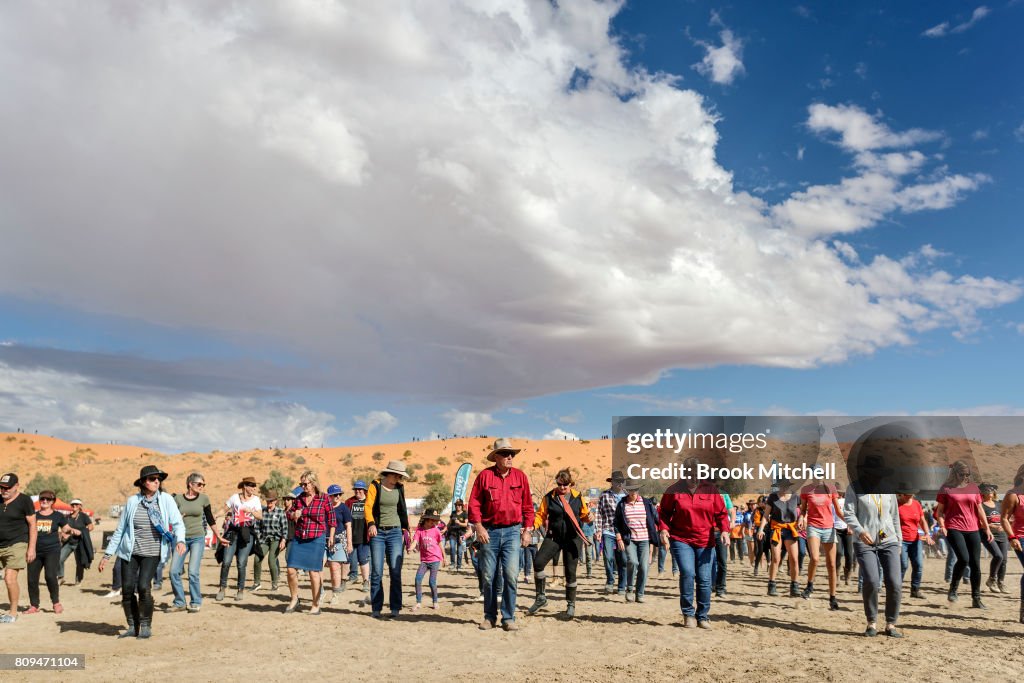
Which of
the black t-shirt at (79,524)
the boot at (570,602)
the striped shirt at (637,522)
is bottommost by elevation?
the boot at (570,602)

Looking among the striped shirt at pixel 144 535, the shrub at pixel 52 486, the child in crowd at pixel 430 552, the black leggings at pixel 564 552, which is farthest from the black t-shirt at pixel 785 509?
the shrub at pixel 52 486

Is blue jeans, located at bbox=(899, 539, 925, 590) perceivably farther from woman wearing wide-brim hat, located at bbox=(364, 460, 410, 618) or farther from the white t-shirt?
the white t-shirt

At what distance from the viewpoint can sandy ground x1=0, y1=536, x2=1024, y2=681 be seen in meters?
7.25

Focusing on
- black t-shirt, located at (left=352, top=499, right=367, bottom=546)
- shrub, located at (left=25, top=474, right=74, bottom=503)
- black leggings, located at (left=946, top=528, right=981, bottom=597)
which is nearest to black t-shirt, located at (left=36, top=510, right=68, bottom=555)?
black t-shirt, located at (left=352, top=499, right=367, bottom=546)

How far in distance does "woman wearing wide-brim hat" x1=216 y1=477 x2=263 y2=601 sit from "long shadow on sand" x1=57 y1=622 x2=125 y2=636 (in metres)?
2.60

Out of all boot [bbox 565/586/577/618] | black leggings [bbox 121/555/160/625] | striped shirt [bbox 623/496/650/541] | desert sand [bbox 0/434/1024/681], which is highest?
striped shirt [bbox 623/496/650/541]

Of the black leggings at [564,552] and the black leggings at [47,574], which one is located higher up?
the black leggings at [564,552]

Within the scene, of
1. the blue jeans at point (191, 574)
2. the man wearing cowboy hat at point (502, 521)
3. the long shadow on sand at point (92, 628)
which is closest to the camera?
the man wearing cowboy hat at point (502, 521)

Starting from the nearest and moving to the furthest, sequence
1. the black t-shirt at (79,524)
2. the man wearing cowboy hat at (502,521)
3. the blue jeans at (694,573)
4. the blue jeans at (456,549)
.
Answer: the man wearing cowboy hat at (502,521)
the blue jeans at (694,573)
the black t-shirt at (79,524)
the blue jeans at (456,549)

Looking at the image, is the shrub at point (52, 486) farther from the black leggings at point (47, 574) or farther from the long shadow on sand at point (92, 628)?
the long shadow on sand at point (92, 628)

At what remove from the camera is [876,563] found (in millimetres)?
8812

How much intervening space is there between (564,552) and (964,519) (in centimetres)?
560

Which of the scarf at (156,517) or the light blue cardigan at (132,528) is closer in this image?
the light blue cardigan at (132,528)

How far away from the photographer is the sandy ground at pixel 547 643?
7246 millimetres
